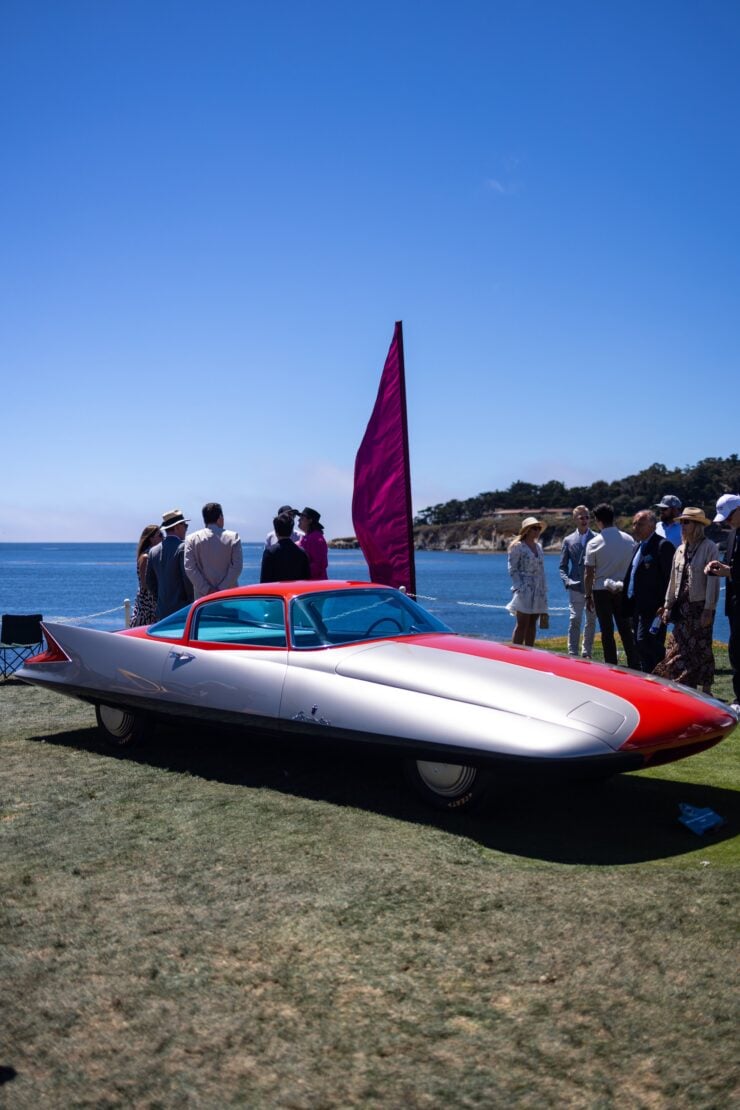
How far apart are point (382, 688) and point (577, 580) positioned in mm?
6906

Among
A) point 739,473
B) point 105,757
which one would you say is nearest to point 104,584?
point 739,473

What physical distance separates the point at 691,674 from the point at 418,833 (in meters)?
3.50

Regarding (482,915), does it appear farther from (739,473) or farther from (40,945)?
(739,473)

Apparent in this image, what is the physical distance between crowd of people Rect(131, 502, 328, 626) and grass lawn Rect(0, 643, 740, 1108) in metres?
3.57

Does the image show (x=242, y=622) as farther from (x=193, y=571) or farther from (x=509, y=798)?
(x=193, y=571)

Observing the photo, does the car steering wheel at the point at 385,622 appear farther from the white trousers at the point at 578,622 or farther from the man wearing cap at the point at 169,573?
the white trousers at the point at 578,622

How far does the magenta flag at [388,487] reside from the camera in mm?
9898

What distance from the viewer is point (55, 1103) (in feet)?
8.80

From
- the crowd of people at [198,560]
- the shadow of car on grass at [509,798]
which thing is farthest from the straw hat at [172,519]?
the shadow of car on grass at [509,798]

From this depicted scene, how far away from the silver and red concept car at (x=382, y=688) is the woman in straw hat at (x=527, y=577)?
14.5 feet

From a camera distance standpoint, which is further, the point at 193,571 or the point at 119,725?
the point at 193,571

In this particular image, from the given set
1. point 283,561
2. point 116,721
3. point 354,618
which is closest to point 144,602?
point 283,561

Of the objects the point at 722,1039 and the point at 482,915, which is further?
the point at 482,915

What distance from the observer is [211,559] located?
31.3 ft
